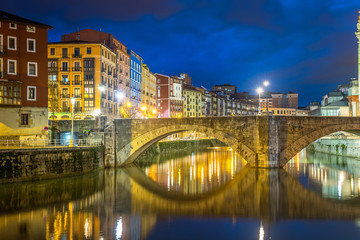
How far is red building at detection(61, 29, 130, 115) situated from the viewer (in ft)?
235

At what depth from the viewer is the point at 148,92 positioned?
333 feet

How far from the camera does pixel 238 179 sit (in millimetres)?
34031

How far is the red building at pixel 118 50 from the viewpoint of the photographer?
71625 mm

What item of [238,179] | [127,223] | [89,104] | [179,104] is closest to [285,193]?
[238,179]

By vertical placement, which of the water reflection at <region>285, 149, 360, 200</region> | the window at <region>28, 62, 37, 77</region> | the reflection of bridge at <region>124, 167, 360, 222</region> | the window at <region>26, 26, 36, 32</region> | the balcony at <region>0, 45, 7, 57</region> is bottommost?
the reflection of bridge at <region>124, 167, 360, 222</region>

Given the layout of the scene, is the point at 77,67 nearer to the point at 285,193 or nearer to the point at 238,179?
the point at 238,179

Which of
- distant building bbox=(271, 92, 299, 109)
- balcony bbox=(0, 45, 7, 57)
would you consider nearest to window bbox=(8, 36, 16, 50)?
balcony bbox=(0, 45, 7, 57)

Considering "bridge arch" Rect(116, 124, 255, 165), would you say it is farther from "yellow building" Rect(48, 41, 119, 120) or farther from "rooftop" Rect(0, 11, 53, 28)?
"yellow building" Rect(48, 41, 119, 120)

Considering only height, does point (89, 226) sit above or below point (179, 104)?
below

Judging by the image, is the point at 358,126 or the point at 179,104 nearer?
the point at 358,126

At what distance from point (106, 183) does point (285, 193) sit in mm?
15003

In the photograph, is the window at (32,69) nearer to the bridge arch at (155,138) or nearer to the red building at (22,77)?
the red building at (22,77)

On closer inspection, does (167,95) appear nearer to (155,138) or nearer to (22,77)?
(155,138)

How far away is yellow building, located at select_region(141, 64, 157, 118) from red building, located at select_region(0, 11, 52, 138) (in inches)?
1853
